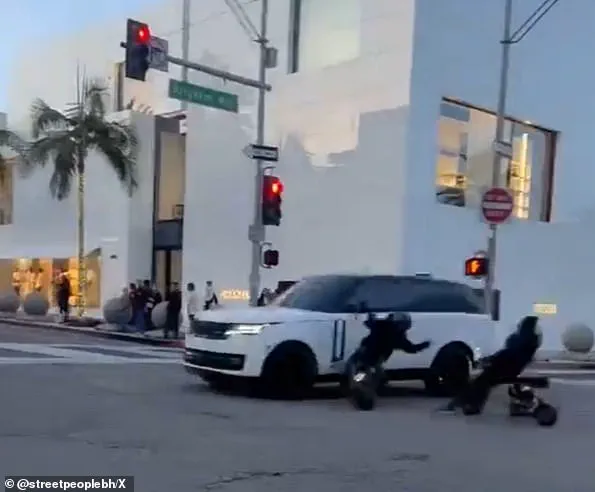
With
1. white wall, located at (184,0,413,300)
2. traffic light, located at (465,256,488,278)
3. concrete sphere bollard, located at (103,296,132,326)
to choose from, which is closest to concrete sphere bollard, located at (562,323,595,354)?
white wall, located at (184,0,413,300)

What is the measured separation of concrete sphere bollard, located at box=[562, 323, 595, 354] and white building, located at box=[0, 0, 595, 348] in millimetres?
2982

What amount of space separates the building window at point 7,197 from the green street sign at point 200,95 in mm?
24990

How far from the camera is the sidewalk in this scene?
87.3 feet

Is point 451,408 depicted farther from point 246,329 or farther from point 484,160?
point 484,160

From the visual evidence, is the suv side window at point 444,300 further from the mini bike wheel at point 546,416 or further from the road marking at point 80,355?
the road marking at point 80,355

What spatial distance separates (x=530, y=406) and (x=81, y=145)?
26.5 meters

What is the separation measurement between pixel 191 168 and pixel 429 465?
2591 cm

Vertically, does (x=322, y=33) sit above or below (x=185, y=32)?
below

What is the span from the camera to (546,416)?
11.9 meters

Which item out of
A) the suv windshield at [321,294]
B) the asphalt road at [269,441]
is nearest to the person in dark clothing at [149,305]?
the asphalt road at [269,441]

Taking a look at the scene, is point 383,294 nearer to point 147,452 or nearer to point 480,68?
point 147,452

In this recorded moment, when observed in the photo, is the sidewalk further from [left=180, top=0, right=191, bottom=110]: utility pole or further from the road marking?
[left=180, top=0, right=191, bottom=110]: utility pole

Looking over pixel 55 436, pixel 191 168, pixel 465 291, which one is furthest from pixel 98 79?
pixel 55 436

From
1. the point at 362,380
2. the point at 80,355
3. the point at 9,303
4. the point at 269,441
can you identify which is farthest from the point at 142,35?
the point at 9,303
